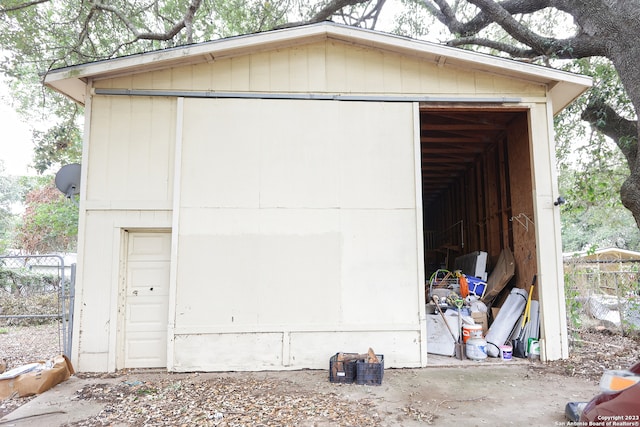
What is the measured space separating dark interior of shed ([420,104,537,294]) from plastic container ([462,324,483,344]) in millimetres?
1323

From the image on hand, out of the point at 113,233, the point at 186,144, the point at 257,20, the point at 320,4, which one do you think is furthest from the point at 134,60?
the point at 320,4

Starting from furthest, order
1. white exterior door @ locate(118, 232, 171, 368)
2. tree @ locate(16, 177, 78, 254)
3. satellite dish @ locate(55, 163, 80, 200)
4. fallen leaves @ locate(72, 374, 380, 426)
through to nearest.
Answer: tree @ locate(16, 177, 78, 254)
satellite dish @ locate(55, 163, 80, 200)
white exterior door @ locate(118, 232, 171, 368)
fallen leaves @ locate(72, 374, 380, 426)

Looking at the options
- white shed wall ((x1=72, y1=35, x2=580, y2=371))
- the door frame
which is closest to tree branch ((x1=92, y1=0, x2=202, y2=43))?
white shed wall ((x1=72, y1=35, x2=580, y2=371))

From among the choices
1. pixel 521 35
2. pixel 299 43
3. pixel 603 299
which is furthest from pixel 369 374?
pixel 521 35

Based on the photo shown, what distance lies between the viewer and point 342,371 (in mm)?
4891

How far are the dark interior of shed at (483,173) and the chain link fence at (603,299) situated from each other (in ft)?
4.69

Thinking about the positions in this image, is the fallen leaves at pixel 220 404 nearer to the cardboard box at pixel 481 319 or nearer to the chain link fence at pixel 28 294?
the cardboard box at pixel 481 319

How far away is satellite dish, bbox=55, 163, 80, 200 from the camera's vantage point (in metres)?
5.75

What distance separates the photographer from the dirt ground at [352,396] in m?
3.82

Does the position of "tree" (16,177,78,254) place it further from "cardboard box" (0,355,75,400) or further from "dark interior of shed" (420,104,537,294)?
"dark interior of shed" (420,104,537,294)

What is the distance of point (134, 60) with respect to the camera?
17.9 ft

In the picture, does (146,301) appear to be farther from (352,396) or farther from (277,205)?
(352,396)

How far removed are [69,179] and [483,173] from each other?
27.2 feet

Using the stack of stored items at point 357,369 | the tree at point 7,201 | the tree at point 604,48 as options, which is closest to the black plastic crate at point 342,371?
the stack of stored items at point 357,369
